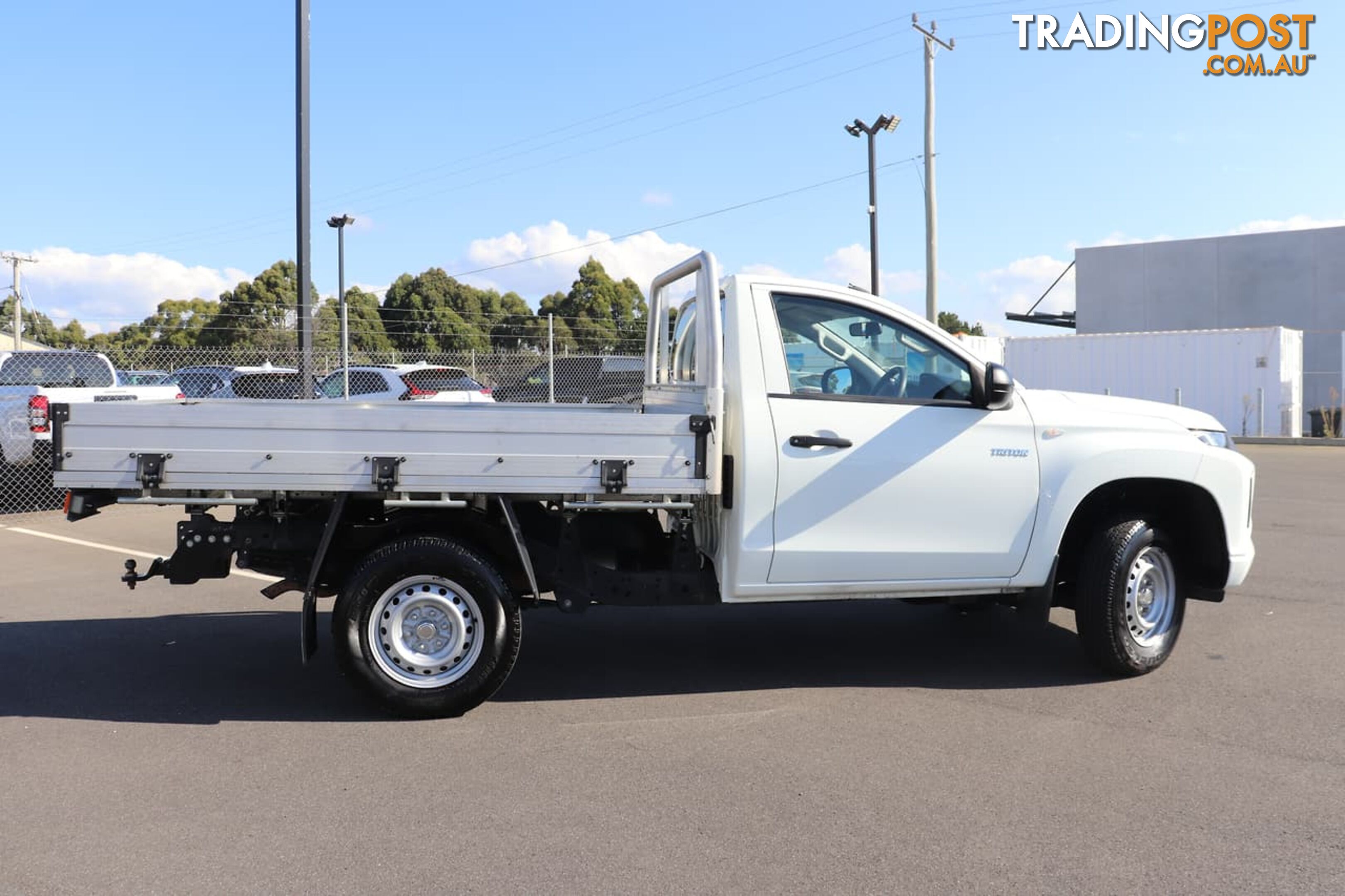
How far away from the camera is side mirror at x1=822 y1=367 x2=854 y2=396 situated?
5.51 meters

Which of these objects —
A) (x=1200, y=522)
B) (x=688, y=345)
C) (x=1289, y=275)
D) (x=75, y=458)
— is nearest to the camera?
(x=75, y=458)

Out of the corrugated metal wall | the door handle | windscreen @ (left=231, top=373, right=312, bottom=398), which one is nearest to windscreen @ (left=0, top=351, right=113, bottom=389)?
windscreen @ (left=231, top=373, right=312, bottom=398)

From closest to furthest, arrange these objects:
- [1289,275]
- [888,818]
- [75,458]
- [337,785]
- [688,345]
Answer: [888,818]
[337,785]
[75,458]
[688,345]
[1289,275]

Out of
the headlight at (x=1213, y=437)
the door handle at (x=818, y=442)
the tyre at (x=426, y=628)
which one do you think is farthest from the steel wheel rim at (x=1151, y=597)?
the tyre at (x=426, y=628)

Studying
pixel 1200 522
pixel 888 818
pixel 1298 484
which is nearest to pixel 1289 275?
pixel 1298 484

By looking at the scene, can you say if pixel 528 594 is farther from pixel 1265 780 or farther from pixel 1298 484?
pixel 1298 484

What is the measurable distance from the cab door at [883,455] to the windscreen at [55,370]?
39.0 ft

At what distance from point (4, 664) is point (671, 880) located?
460 cm

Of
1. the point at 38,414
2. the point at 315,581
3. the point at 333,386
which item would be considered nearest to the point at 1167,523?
the point at 315,581

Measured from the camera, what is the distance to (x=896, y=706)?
5.46 m

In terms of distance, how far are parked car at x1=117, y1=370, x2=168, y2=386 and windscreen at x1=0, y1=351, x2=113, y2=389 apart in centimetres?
809

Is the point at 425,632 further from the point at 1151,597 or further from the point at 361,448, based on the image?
the point at 1151,597

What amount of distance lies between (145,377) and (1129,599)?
86.2 ft

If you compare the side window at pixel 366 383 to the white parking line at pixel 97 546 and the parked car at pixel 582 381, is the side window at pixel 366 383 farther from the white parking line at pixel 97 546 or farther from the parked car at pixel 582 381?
the white parking line at pixel 97 546
